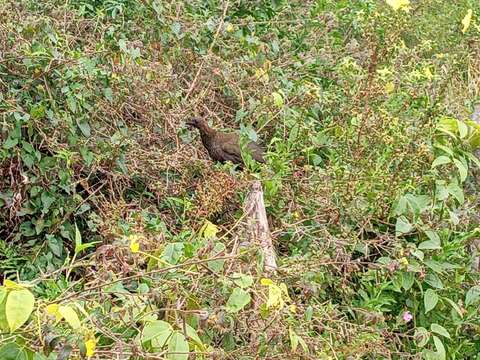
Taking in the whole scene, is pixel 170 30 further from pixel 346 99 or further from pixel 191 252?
pixel 191 252

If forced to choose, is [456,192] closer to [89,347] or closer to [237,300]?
[237,300]

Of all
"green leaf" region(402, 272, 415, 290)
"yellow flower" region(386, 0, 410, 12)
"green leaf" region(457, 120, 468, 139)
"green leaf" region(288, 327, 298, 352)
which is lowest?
"green leaf" region(402, 272, 415, 290)

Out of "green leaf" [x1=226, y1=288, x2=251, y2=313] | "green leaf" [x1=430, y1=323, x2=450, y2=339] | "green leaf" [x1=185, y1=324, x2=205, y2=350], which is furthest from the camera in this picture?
"green leaf" [x1=430, y1=323, x2=450, y2=339]

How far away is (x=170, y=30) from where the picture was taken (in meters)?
5.79

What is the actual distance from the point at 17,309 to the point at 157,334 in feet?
1.67

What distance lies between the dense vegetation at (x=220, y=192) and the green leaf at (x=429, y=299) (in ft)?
0.04

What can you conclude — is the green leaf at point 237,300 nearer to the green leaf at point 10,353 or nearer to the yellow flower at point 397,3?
the green leaf at point 10,353

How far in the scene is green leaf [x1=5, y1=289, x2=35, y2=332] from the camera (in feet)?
7.12

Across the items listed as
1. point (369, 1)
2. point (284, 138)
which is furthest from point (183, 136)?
point (369, 1)

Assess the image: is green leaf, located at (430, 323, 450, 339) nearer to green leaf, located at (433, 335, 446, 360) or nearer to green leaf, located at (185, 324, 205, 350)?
green leaf, located at (433, 335, 446, 360)

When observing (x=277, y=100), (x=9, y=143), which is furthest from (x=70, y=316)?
(x=277, y=100)

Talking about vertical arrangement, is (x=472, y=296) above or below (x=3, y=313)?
below

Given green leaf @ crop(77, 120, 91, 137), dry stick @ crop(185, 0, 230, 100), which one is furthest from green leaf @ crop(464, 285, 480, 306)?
dry stick @ crop(185, 0, 230, 100)

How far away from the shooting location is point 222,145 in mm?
5066
